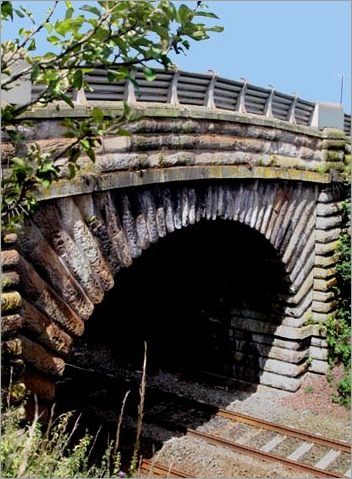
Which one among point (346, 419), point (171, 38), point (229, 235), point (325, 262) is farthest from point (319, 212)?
point (171, 38)

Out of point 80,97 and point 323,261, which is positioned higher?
point 80,97

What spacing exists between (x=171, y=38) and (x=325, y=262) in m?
10.1

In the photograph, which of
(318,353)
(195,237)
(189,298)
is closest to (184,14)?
(195,237)

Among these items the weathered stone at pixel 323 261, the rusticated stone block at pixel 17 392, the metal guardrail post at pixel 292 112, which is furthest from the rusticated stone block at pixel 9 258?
the weathered stone at pixel 323 261

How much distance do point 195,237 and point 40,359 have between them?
696 centimetres

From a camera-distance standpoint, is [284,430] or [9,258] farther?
[284,430]

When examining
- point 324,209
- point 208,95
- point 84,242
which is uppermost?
point 208,95

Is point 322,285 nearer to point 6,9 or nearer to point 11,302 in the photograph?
point 11,302

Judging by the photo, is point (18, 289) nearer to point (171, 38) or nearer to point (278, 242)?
point (171, 38)

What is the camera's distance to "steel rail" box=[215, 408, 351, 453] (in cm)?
1136

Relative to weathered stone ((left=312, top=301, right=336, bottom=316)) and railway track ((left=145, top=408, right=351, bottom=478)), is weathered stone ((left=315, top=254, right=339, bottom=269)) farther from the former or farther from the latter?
railway track ((left=145, top=408, right=351, bottom=478))

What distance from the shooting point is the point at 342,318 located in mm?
14273

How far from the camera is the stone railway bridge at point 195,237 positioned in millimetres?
6883

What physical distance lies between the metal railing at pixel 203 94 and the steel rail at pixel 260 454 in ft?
18.0
